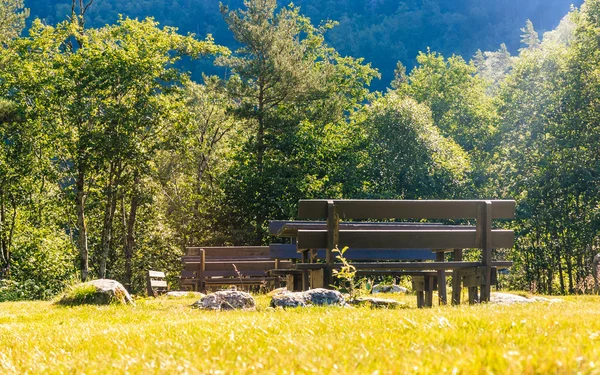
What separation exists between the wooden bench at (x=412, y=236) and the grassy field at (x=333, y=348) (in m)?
3.38

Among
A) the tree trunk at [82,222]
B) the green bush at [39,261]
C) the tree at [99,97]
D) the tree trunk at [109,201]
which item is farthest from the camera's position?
the green bush at [39,261]

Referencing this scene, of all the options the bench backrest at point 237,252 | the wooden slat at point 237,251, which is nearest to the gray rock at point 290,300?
the bench backrest at point 237,252

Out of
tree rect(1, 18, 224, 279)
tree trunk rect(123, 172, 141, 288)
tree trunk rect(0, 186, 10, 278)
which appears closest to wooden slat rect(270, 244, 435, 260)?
tree rect(1, 18, 224, 279)

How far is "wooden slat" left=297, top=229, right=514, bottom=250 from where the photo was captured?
34.6 ft

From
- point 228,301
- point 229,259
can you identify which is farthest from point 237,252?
point 228,301

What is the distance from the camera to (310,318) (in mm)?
6797

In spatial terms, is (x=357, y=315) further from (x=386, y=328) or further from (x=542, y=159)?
(x=542, y=159)

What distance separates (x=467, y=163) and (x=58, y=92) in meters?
22.2

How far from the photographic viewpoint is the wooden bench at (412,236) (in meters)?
10.5

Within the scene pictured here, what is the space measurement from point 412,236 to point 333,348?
6.38 metres

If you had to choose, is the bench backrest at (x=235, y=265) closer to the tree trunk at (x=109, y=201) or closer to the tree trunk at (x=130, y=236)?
the tree trunk at (x=109, y=201)

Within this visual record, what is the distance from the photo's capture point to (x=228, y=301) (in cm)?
1045

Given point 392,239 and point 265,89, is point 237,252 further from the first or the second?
point 265,89

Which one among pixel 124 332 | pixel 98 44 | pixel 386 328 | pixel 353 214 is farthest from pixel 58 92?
pixel 386 328
